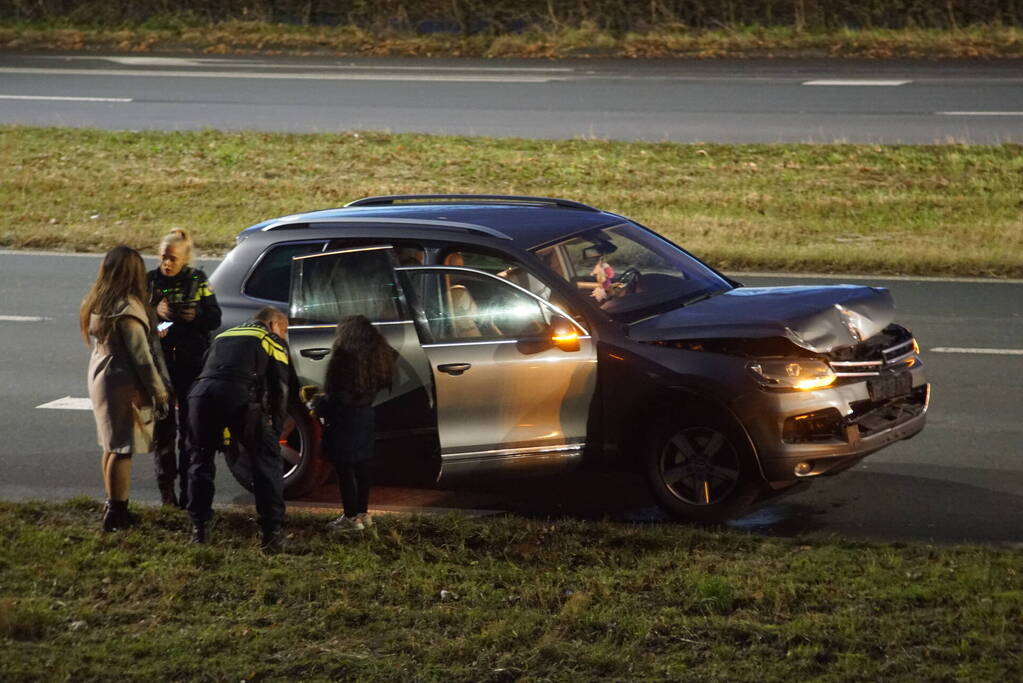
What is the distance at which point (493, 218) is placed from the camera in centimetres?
952

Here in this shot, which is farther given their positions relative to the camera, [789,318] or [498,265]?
[498,265]

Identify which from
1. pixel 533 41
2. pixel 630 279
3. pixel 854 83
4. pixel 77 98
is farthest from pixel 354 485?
pixel 533 41

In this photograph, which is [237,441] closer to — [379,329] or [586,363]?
[379,329]

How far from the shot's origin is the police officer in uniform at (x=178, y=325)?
9.03 meters

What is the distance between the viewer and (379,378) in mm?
8445

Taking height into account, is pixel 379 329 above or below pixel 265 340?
below

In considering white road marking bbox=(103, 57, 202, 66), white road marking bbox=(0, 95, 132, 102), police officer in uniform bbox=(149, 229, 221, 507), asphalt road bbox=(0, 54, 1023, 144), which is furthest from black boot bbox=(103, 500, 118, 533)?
white road marking bbox=(103, 57, 202, 66)

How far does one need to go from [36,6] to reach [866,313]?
27.3 meters

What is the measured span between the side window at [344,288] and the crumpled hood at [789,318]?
1.48 m

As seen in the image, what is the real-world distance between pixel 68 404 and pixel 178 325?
3.11m

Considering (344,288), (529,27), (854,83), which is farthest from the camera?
(529,27)

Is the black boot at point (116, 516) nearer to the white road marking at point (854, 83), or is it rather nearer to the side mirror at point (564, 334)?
the side mirror at point (564, 334)

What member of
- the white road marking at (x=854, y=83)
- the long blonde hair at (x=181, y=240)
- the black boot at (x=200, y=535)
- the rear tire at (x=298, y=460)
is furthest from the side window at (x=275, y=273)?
the white road marking at (x=854, y=83)

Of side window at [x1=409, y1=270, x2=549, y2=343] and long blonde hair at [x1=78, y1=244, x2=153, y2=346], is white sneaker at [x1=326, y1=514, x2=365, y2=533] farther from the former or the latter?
long blonde hair at [x1=78, y1=244, x2=153, y2=346]
